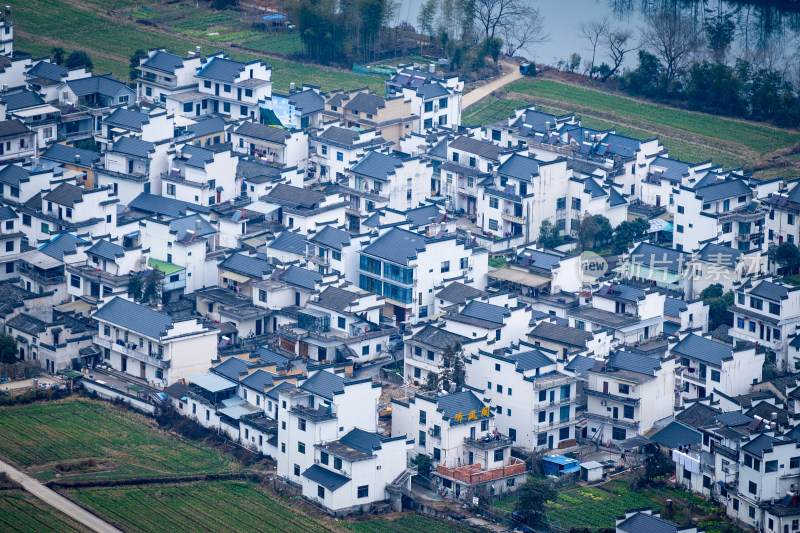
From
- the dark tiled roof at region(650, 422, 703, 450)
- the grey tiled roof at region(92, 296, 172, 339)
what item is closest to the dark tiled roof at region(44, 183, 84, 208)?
the grey tiled roof at region(92, 296, 172, 339)

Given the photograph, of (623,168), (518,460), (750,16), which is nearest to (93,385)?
(518,460)

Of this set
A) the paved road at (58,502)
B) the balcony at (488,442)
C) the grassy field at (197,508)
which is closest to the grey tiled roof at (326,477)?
the grassy field at (197,508)

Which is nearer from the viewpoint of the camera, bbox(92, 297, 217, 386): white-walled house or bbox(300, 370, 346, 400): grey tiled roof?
bbox(300, 370, 346, 400): grey tiled roof

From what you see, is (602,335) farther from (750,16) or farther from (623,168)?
(750,16)

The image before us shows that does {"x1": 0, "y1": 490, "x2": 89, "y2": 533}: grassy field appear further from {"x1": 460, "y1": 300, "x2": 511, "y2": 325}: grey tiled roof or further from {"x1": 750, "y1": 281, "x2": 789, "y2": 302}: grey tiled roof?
{"x1": 750, "y1": 281, "x2": 789, "y2": 302}: grey tiled roof

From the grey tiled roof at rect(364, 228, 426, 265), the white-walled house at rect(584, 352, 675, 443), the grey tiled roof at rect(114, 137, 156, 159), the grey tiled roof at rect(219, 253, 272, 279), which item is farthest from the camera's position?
the grey tiled roof at rect(114, 137, 156, 159)
